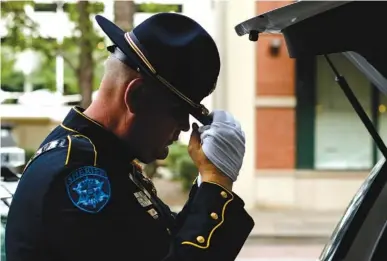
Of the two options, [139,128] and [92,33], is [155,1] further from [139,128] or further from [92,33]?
[139,128]

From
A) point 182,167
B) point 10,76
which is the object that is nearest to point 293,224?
point 182,167

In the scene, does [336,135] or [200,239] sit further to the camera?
[336,135]

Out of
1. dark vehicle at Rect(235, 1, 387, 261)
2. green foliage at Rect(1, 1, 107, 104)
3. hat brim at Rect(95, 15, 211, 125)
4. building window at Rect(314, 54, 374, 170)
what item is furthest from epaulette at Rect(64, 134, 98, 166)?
building window at Rect(314, 54, 374, 170)

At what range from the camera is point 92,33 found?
14.4 metres

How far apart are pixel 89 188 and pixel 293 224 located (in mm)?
11897

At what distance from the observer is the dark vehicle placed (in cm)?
173

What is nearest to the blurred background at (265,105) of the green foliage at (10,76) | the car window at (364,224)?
the green foliage at (10,76)

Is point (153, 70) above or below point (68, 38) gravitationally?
above

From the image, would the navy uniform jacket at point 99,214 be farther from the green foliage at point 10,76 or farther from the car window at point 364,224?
the green foliage at point 10,76

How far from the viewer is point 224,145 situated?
6.31ft

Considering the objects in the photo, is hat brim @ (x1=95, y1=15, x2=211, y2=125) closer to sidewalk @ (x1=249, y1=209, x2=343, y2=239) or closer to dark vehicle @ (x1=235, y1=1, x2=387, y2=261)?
dark vehicle @ (x1=235, y1=1, x2=387, y2=261)

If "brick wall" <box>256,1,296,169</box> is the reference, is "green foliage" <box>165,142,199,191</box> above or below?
below

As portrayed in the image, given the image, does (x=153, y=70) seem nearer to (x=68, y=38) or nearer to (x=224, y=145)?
(x=224, y=145)

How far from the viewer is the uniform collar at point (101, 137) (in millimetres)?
1952
